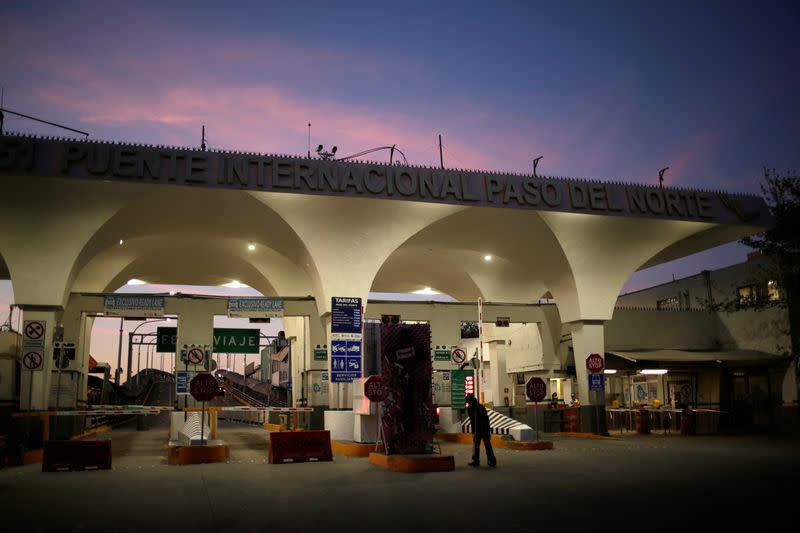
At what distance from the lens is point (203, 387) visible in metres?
16.1

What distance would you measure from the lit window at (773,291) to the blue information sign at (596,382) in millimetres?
9895

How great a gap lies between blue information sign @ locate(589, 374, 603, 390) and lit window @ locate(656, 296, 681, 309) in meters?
14.3

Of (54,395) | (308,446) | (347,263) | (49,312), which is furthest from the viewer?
(54,395)

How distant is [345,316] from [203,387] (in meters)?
5.82

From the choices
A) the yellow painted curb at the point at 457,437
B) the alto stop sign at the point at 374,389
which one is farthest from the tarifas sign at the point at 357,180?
the yellow painted curb at the point at 457,437

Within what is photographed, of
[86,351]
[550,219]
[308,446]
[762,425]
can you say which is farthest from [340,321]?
[762,425]

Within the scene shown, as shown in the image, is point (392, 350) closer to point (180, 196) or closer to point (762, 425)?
point (180, 196)

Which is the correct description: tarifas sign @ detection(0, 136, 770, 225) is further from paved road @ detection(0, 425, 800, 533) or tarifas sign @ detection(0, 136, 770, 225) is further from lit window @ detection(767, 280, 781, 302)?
paved road @ detection(0, 425, 800, 533)

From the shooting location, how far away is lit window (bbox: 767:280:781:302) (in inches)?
1153

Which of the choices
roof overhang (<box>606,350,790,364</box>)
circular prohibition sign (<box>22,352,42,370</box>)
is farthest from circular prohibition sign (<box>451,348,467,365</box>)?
circular prohibition sign (<box>22,352,42,370</box>)

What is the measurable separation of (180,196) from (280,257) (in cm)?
971

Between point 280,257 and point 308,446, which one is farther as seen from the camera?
point 280,257

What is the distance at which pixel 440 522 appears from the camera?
7.75 m

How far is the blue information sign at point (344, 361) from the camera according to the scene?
67.7ft
